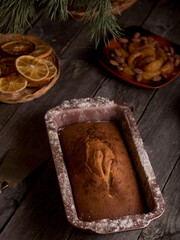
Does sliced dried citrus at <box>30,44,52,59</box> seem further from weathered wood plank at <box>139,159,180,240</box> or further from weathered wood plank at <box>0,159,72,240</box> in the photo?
weathered wood plank at <box>139,159,180,240</box>

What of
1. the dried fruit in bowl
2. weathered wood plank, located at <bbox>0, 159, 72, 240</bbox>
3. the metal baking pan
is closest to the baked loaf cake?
the metal baking pan

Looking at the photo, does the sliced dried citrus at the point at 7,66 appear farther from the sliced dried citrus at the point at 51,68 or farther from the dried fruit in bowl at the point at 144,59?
the dried fruit in bowl at the point at 144,59

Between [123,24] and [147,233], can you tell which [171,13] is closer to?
[123,24]

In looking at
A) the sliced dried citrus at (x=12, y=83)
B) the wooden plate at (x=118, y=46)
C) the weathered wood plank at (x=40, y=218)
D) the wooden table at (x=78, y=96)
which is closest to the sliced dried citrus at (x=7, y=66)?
the sliced dried citrus at (x=12, y=83)

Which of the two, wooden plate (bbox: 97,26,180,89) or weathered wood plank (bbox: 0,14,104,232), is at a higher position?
wooden plate (bbox: 97,26,180,89)

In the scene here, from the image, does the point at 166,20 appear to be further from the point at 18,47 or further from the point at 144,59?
the point at 18,47

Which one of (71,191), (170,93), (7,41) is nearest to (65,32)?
(7,41)
